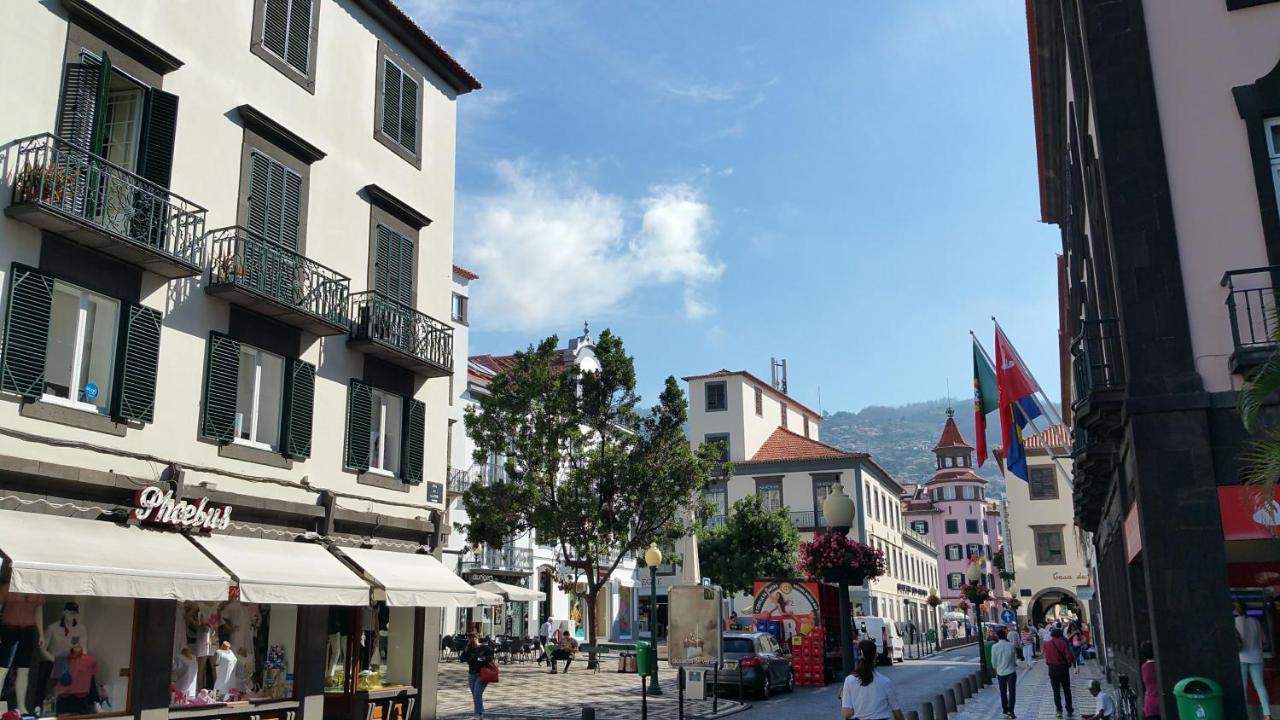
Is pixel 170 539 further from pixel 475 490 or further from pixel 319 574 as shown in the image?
pixel 475 490

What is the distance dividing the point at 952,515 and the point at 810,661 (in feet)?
289

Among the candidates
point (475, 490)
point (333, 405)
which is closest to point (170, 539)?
point (333, 405)

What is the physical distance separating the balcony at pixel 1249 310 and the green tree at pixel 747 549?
38218 millimetres

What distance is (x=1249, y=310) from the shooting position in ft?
40.4

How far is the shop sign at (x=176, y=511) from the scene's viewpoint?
12836 mm

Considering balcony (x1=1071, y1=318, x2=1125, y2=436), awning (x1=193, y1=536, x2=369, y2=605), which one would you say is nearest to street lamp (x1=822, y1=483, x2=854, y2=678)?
balcony (x1=1071, y1=318, x2=1125, y2=436)

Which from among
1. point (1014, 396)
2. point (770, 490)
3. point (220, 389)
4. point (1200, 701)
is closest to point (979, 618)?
point (1014, 396)

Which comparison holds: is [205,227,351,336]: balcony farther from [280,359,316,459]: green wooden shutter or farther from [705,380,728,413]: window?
[705,380,728,413]: window

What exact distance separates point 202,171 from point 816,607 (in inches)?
852

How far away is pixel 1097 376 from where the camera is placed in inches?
575

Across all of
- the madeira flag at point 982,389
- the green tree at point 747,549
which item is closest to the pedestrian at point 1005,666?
the madeira flag at point 982,389

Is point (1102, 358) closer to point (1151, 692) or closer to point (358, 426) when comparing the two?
point (1151, 692)

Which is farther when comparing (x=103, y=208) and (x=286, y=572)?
A: (x=286, y=572)

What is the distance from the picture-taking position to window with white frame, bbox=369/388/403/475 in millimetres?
18625
